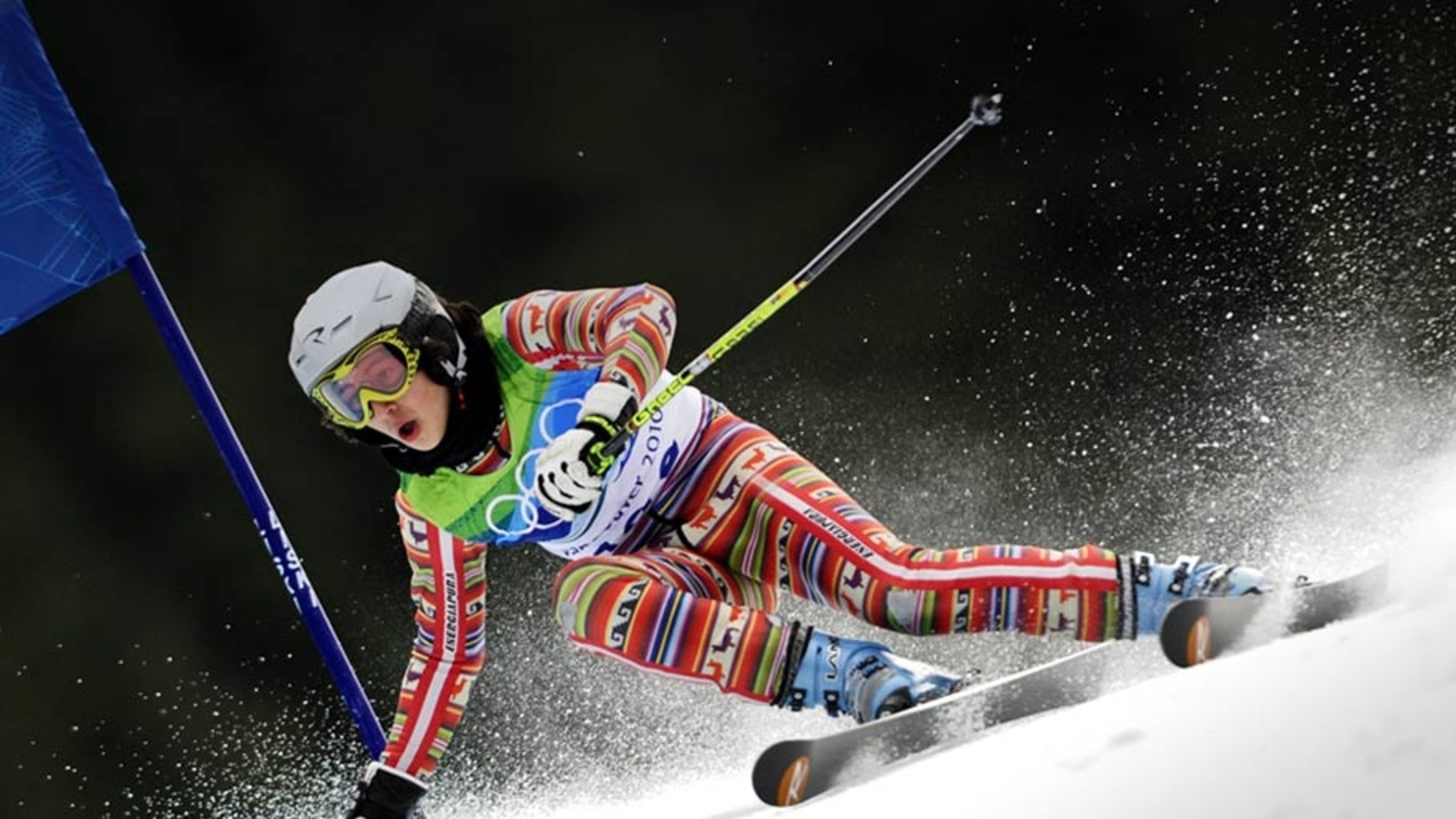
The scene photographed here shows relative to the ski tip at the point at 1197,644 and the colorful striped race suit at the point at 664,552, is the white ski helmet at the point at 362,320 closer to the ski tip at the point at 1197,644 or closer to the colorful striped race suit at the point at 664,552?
the colorful striped race suit at the point at 664,552

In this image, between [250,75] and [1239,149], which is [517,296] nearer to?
[250,75]

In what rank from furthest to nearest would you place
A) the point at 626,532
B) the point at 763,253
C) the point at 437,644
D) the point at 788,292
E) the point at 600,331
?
the point at 763,253
the point at 437,644
the point at 626,532
the point at 600,331
the point at 788,292

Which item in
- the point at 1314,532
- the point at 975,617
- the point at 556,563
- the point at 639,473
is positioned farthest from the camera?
the point at 556,563

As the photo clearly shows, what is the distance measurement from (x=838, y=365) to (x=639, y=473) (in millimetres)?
1595

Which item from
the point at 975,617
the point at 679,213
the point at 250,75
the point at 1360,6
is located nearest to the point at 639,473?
the point at 975,617

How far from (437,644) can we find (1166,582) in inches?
48.2

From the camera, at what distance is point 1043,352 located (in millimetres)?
3996

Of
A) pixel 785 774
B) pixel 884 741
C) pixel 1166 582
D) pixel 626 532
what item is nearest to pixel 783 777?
pixel 785 774

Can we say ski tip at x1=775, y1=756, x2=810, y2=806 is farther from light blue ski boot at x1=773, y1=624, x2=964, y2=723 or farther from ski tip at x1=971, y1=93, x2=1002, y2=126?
ski tip at x1=971, y1=93, x2=1002, y2=126

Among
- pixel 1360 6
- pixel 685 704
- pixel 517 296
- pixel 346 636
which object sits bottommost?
pixel 346 636

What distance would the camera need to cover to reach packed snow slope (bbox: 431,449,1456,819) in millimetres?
1215

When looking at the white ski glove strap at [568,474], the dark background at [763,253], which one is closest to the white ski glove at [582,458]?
the white ski glove strap at [568,474]

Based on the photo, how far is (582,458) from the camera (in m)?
2.18

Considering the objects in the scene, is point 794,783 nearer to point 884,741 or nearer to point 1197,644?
point 884,741
